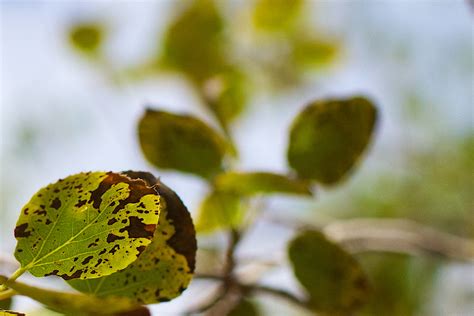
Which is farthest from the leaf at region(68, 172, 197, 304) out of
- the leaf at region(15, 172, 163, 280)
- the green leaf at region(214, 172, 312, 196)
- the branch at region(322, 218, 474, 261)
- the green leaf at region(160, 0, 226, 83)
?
the green leaf at region(160, 0, 226, 83)

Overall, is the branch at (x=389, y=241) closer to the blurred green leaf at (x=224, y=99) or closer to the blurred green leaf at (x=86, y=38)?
the blurred green leaf at (x=224, y=99)

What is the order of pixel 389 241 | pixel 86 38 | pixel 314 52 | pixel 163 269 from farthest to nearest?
pixel 314 52, pixel 86 38, pixel 389 241, pixel 163 269

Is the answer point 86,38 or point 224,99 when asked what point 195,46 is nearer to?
point 86,38

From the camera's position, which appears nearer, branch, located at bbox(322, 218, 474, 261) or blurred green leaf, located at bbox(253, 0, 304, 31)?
branch, located at bbox(322, 218, 474, 261)

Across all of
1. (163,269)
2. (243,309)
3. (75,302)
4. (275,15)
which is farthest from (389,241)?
(275,15)

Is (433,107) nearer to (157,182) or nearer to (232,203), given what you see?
(232,203)

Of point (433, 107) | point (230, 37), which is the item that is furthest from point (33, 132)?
point (433, 107)

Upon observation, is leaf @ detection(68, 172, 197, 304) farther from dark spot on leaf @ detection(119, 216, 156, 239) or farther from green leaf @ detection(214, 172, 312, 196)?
green leaf @ detection(214, 172, 312, 196)
